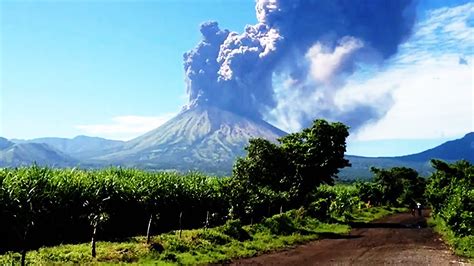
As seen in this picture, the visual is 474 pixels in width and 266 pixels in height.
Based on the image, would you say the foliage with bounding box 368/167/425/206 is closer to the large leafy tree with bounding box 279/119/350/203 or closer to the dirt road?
the large leafy tree with bounding box 279/119/350/203

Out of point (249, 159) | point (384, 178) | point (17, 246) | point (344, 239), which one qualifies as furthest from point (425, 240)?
point (384, 178)

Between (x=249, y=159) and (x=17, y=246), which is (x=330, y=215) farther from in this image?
(x=17, y=246)

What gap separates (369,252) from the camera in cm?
3406

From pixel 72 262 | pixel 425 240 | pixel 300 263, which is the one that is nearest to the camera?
pixel 72 262

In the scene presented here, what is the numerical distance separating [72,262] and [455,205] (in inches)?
1202

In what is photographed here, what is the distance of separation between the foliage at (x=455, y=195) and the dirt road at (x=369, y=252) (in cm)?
217

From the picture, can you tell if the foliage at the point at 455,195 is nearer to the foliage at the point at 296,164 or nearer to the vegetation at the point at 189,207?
the vegetation at the point at 189,207

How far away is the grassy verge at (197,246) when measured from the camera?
24.7 metres

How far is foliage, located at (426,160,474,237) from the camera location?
38.3 m

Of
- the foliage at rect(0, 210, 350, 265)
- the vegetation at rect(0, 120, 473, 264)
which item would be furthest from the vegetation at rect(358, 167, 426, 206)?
the foliage at rect(0, 210, 350, 265)

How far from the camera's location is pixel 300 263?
28.9 metres

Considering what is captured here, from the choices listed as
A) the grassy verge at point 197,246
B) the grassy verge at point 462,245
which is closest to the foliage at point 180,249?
the grassy verge at point 197,246

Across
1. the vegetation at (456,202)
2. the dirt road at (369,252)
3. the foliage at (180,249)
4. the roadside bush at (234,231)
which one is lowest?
the dirt road at (369,252)

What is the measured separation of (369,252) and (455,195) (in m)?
12.7
